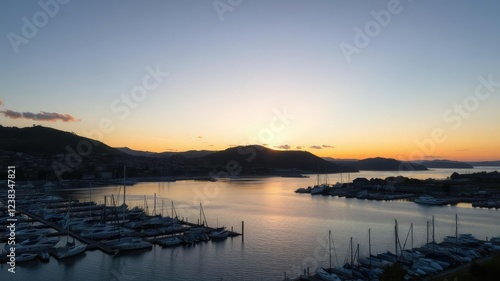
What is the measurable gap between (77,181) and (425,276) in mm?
59465

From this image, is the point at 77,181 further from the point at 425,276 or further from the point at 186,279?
the point at 425,276

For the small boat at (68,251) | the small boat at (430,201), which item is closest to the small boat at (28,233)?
the small boat at (68,251)

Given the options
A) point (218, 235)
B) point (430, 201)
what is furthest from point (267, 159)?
point (218, 235)

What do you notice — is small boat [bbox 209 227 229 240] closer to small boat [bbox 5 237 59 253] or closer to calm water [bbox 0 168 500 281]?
calm water [bbox 0 168 500 281]

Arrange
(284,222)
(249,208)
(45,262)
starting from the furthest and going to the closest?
(249,208)
(284,222)
(45,262)

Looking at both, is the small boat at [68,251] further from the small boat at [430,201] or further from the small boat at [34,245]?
the small boat at [430,201]

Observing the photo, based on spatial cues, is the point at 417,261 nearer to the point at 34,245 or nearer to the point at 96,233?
the point at 96,233

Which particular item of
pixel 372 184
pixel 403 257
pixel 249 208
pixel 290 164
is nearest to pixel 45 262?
pixel 403 257

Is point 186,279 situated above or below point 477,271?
below

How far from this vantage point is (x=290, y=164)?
122 meters

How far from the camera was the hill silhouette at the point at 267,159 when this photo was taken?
116125 millimetres

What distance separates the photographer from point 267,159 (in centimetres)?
12325

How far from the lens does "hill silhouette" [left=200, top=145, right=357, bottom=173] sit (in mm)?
116125

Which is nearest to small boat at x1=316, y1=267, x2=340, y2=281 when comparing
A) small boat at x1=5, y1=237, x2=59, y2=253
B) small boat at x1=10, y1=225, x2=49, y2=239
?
small boat at x1=5, y1=237, x2=59, y2=253
